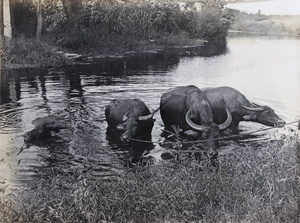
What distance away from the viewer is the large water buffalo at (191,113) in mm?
5910

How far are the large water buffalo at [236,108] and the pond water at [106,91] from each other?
0.54ft

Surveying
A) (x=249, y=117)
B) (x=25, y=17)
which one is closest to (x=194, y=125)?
(x=249, y=117)

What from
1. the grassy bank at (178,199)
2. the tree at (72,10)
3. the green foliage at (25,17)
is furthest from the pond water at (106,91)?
the green foliage at (25,17)

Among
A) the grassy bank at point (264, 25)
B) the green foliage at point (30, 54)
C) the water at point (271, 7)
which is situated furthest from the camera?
the green foliage at point (30, 54)

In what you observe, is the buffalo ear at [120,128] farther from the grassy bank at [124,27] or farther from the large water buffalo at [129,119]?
the grassy bank at [124,27]

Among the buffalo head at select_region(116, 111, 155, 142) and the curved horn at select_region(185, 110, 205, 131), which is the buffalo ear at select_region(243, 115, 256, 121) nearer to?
the curved horn at select_region(185, 110, 205, 131)

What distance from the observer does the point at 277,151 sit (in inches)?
177

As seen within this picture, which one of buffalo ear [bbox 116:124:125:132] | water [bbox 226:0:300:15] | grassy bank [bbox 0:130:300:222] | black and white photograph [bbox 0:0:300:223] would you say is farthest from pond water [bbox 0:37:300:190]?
grassy bank [bbox 0:130:300:222]

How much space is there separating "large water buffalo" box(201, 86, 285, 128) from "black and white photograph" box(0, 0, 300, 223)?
0.02 m

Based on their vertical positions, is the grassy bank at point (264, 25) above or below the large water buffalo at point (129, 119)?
above

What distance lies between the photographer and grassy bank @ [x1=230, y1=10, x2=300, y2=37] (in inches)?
197

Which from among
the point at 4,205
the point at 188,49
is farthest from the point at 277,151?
the point at 4,205

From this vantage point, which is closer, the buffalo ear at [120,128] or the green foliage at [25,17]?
the green foliage at [25,17]

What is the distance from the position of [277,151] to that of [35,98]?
4.82 metres
